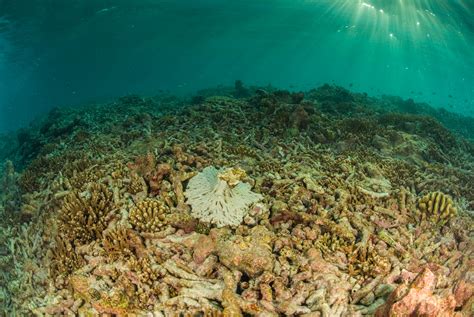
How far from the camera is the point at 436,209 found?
8.17 meters

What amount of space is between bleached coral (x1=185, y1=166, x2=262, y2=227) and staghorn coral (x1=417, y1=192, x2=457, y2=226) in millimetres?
4130

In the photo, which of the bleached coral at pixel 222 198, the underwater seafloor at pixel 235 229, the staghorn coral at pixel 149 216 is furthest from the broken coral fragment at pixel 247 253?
the staghorn coral at pixel 149 216

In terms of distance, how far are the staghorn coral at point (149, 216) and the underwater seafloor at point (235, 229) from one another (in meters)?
0.03

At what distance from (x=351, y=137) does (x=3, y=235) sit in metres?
11.2

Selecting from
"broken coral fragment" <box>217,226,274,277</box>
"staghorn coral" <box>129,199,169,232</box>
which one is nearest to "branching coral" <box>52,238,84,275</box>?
"staghorn coral" <box>129,199,169,232</box>

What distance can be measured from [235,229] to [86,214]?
342 cm

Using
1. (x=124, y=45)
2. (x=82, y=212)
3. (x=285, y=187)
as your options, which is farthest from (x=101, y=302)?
(x=124, y=45)

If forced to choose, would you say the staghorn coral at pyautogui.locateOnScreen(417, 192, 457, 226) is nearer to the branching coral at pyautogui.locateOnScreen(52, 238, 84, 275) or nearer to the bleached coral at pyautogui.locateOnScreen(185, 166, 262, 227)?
the bleached coral at pyautogui.locateOnScreen(185, 166, 262, 227)

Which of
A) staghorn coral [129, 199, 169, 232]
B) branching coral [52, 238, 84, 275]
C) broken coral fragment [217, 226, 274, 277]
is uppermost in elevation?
staghorn coral [129, 199, 169, 232]

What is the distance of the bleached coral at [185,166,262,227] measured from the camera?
714cm

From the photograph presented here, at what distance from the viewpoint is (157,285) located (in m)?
5.77

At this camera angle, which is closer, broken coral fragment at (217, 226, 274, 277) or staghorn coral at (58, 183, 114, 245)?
broken coral fragment at (217, 226, 274, 277)

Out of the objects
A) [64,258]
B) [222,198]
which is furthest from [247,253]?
[64,258]

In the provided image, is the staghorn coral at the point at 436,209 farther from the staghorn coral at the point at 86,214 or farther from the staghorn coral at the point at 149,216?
the staghorn coral at the point at 86,214
